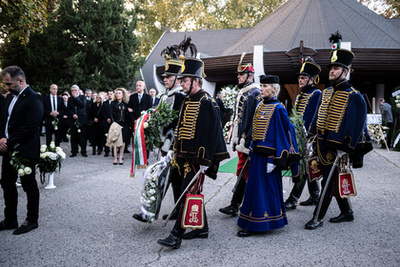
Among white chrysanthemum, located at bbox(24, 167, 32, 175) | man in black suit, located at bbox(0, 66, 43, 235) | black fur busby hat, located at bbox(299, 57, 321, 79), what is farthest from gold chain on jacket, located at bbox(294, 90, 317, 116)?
white chrysanthemum, located at bbox(24, 167, 32, 175)

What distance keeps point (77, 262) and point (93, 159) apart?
274 inches

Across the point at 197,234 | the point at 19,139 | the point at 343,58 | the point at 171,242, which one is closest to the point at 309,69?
the point at 343,58

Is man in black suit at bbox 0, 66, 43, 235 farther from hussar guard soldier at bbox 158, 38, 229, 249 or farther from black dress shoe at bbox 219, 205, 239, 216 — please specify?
black dress shoe at bbox 219, 205, 239, 216

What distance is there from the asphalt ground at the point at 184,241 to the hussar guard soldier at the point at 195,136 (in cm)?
40

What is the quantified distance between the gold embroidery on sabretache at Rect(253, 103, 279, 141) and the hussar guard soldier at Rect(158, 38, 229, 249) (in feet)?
1.85

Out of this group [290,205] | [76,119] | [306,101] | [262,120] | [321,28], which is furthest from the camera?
[321,28]

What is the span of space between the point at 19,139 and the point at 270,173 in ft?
10.6

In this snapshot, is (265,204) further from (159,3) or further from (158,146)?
(159,3)

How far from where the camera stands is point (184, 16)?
40.1 m

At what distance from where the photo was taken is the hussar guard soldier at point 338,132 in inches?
172

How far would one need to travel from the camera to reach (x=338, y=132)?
4.47m

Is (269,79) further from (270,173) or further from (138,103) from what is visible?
(138,103)

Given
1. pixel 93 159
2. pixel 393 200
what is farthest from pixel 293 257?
pixel 93 159

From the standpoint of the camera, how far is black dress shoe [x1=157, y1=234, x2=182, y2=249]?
3.73m
